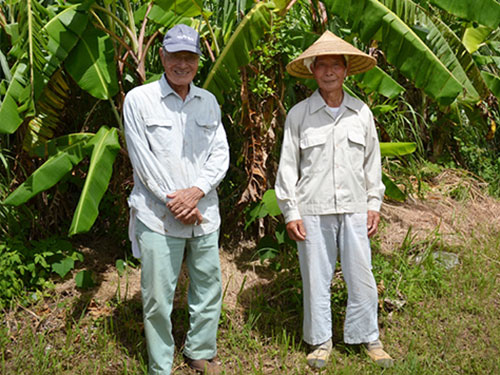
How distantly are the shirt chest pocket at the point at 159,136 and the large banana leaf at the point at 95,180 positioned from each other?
0.80m

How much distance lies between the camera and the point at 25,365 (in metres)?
3.56

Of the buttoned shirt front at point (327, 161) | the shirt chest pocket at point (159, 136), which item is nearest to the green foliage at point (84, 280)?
the shirt chest pocket at point (159, 136)

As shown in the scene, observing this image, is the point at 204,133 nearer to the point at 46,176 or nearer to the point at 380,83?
the point at 46,176

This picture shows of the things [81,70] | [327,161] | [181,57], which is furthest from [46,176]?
[327,161]

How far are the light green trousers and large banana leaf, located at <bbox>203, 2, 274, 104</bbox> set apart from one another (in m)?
1.36

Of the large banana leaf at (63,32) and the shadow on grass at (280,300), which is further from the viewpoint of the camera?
the shadow on grass at (280,300)

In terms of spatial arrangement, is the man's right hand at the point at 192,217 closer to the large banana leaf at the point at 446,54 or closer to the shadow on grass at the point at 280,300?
the shadow on grass at the point at 280,300

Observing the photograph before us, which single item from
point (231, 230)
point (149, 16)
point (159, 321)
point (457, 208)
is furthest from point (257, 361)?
point (457, 208)

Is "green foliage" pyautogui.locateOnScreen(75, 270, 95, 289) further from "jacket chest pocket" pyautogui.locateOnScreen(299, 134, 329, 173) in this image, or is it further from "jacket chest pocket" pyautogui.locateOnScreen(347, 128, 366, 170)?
"jacket chest pocket" pyautogui.locateOnScreen(347, 128, 366, 170)

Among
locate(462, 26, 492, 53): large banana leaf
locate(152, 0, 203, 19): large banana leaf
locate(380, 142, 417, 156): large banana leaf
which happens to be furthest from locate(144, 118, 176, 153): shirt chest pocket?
locate(462, 26, 492, 53): large banana leaf

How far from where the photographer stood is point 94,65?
3.95m

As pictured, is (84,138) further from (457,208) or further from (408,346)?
(457,208)

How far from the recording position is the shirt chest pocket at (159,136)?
308 cm

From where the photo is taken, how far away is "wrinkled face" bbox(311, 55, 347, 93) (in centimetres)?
332
